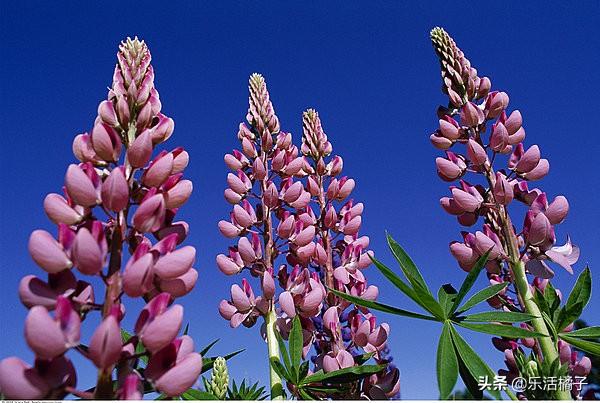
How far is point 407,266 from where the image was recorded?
232 centimetres

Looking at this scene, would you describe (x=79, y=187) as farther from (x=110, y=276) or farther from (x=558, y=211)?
(x=558, y=211)

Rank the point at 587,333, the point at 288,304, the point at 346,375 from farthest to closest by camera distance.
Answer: the point at 288,304 → the point at 587,333 → the point at 346,375

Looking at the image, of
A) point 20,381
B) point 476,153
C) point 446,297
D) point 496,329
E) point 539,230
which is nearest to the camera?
point 20,381

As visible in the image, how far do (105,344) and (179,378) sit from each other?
0.23m

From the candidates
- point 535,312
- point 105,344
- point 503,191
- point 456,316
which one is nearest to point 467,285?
point 456,316

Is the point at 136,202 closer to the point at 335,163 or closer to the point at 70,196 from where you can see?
the point at 70,196

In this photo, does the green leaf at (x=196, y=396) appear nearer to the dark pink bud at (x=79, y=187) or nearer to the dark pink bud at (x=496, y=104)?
the dark pink bud at (x=79, y=187)

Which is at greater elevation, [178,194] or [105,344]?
[178,194]

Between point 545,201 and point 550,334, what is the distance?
2.55 ft

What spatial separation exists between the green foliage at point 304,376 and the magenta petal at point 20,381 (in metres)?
1.27

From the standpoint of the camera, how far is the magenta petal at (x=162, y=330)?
4.51ft

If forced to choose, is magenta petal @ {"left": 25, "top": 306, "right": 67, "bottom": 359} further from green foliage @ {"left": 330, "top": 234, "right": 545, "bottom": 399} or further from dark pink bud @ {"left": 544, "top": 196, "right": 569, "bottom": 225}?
dark pink bud @ {"left": 544, "top": 196, "right": 569, "bottom": 225}

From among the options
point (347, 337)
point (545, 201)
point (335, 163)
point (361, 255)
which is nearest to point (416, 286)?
point (347, 337)

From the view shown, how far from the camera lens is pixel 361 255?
3.11 meters
